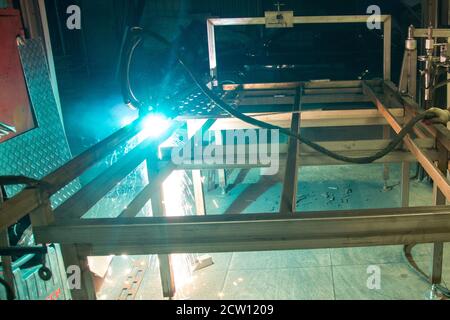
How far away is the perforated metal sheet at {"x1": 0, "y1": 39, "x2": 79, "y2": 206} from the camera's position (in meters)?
2.88

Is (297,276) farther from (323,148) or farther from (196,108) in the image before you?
(323,148)

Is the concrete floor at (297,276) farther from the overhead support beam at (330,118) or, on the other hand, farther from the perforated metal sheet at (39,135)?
the overhead support beam at (330,118)

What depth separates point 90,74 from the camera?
5.99m

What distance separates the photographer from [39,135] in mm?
3105

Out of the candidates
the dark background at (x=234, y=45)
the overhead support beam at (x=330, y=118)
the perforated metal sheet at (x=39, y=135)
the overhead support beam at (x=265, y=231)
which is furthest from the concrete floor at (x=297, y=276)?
the dark background at (x=234, y=45)

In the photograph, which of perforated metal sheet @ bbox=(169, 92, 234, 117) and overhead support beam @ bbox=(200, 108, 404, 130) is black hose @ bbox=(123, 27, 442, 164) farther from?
overhead support beam @ bbox=(200, 108, 404, 130)

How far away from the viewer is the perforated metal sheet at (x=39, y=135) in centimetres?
288

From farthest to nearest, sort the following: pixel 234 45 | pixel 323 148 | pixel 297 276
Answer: pixel 234 45
pixel 297 276
pixel 323 148

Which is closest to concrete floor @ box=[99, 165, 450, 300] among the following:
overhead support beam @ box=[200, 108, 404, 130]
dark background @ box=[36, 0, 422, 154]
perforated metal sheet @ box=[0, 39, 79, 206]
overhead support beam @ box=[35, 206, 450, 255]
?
perforated metal sheet @ box=[0, 39, 79, 206]

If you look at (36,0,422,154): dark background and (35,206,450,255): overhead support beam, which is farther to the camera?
(36,0,422,154): dark background

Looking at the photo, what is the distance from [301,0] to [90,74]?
444 cm

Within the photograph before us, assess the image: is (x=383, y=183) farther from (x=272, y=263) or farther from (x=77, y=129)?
(x=77, y=129)

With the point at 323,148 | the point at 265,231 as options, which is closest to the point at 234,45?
the point at 323,148
